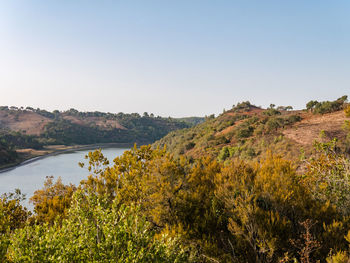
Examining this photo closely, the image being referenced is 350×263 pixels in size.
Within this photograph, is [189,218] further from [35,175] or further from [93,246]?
[35,175]

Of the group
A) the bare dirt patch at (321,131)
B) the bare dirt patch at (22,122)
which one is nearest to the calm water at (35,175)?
the bare dirt patch at (321,131)

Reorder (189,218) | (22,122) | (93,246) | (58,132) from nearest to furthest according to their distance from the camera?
(93,246), (189,218), (58,132), (22,122)

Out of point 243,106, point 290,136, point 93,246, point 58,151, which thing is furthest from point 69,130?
point 93,246

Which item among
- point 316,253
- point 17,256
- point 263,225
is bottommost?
point 316,253

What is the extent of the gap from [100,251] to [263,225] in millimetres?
8438

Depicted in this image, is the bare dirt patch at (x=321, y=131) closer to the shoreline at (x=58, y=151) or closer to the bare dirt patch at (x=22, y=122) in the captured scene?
the shoreline at (x=58, y=151)

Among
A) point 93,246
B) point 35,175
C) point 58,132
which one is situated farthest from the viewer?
point 58,132

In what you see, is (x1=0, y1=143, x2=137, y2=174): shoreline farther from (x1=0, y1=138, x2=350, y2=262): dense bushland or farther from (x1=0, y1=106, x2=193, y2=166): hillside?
(x1=0, y1=138, x2=350, y2=262): dense bushland

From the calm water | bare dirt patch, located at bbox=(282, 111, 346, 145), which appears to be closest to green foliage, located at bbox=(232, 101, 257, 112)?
bare dirt patch, located at bbox=(282, 111, 346, 145)

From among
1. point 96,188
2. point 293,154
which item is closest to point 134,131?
point 293,154

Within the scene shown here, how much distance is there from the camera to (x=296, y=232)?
41.2ft

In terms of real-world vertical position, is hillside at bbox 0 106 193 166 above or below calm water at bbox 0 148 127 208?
above

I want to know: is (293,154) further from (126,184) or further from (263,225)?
(126,184)

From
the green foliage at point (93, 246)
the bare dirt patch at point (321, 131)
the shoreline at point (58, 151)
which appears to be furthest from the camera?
the shoreline at point (58, 151)
